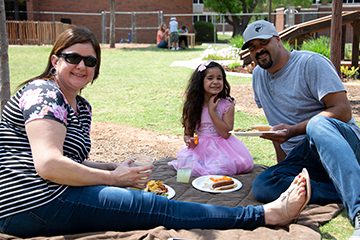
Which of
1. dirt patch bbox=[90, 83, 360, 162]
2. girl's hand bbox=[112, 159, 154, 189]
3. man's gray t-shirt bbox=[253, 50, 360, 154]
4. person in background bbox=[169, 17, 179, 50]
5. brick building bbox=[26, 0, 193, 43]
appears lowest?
dirt patch bbox=[90, 83, 360, 162]

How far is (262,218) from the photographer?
258 centimetres

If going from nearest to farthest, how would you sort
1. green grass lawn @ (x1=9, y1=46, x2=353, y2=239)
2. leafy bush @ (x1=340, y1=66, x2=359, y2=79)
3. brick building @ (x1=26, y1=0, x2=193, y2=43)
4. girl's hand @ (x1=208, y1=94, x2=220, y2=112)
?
girl's hand @ (x1=208, y1=94, x2=220, y2=112), green grass lawn @ (x1=9, y1=46, x2=353, y2=239), leafy bush @ (x1=340, y1=66, x2=359, y2=79), brick building @ (x1=26, y1=0, x2=193, y2=43)

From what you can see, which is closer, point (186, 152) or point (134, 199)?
point (134, 199)

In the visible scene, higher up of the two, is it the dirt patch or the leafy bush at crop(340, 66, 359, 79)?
the leafy bush at crop(340, 66, 359, 79)

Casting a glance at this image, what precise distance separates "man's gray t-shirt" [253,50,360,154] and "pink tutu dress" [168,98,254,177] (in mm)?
647

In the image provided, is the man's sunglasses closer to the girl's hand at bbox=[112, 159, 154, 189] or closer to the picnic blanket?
the girl's hand at bbox=[112, 159, 154, 189]

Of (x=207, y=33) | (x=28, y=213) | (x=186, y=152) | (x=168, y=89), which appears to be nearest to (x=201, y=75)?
(x=186, y=152)

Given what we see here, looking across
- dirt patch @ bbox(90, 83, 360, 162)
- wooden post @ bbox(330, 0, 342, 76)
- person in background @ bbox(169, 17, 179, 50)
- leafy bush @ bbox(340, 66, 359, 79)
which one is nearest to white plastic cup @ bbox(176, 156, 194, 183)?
dirt patch @ bbox(90, 83, 360, 162)

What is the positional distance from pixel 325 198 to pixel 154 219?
1.59 m

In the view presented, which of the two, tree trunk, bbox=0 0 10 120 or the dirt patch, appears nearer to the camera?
tree trunk, bbox=0 0 10 120

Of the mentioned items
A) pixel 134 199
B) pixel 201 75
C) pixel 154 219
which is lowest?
pixel 154 219

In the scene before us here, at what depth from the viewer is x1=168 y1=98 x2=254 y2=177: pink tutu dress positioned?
13.2 feet

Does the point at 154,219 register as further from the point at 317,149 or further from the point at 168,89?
the point at 168,89

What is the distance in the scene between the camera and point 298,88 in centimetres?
336
